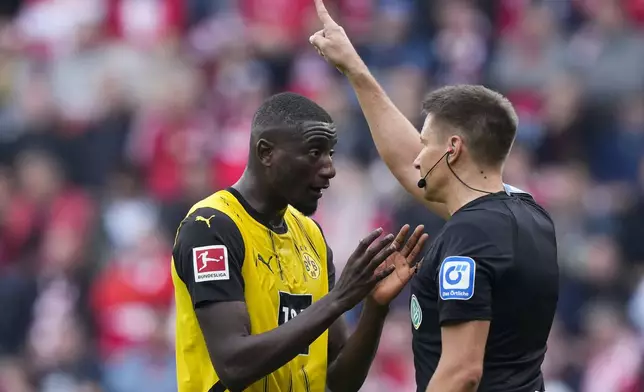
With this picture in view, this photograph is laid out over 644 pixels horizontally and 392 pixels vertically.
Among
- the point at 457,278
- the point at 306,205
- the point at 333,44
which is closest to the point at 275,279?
the point at 306,205

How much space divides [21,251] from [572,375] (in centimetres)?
597

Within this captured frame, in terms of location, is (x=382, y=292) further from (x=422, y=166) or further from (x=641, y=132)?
(x=641, y=132)

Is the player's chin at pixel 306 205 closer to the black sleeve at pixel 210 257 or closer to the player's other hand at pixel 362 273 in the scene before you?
the black sleeve at pixel 210 257

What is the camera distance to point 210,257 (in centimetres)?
569

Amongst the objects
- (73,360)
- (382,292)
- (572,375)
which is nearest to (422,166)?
(382,292)

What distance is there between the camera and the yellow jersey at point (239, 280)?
5.71 m

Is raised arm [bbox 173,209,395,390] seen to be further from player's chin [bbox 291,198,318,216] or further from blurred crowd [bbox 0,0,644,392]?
blurred crowd [bbox 0,0,644,392]

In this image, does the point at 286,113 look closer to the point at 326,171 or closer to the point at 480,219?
the point at 326,171

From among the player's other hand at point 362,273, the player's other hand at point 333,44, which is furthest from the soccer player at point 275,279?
the player's other hand at point 333,44

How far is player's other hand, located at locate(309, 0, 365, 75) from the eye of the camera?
21.7 ft

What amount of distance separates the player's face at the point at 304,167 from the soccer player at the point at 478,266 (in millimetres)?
481

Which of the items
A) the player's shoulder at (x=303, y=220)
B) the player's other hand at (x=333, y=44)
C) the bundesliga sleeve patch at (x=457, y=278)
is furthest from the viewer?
the player's other hand at (x=333, y=44)

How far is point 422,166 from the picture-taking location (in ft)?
18.7

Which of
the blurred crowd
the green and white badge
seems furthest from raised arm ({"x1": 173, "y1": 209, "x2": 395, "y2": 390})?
the blurred crowd
